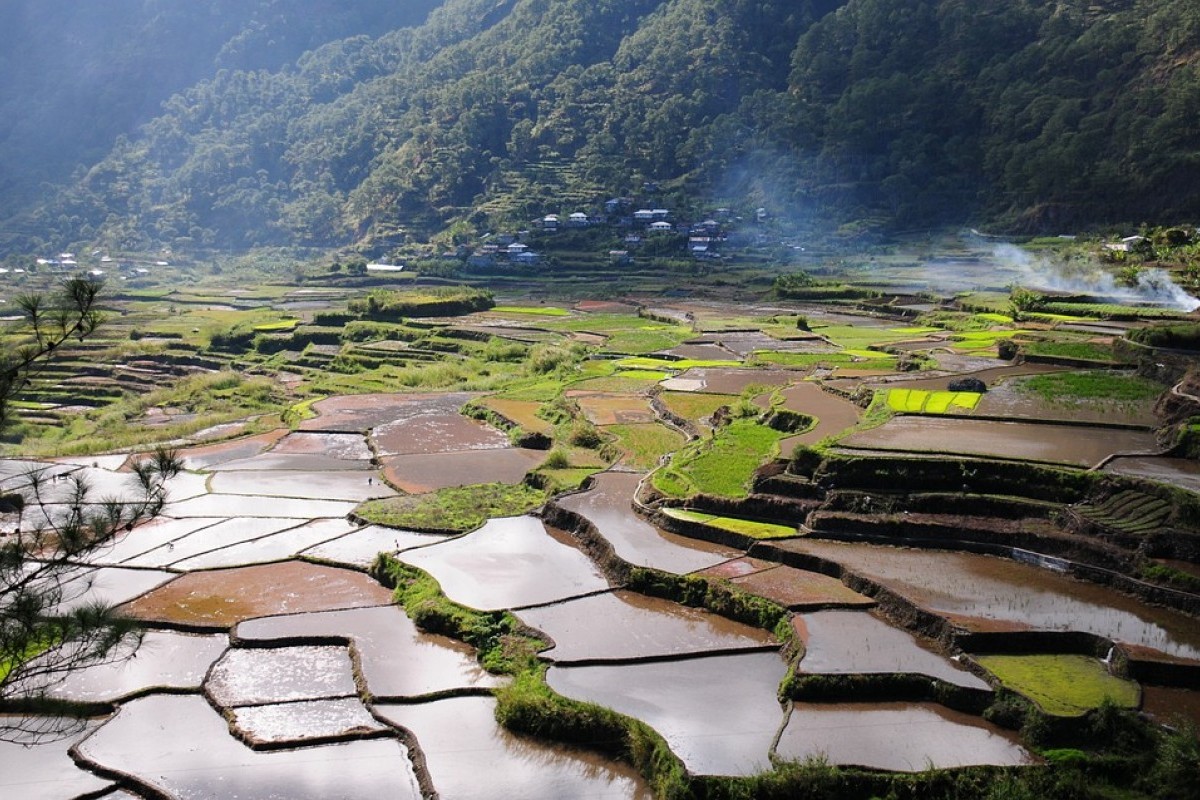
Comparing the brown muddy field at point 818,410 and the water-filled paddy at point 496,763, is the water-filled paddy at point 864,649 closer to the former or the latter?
the water-filled paddy at point 496,763

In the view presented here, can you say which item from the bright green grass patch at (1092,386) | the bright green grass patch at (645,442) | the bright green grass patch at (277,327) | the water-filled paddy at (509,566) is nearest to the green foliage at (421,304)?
the bright green grass patch at (277,327)

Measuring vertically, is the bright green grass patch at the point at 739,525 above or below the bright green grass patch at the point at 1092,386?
below

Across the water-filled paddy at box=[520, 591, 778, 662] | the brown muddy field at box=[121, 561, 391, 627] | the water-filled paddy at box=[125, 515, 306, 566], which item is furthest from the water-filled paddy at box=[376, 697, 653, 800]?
the water-filled paddy at box=[125, 515, 306, 566]

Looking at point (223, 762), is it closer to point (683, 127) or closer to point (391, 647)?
point (391, 647)

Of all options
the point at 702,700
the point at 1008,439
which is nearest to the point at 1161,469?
the point at 1008,439

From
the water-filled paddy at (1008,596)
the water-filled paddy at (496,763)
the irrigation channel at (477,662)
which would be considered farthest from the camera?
the water-filled paddy at (1008,596)

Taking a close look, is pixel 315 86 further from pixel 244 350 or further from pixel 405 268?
pixel 244 350
